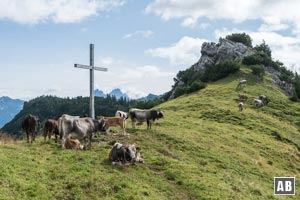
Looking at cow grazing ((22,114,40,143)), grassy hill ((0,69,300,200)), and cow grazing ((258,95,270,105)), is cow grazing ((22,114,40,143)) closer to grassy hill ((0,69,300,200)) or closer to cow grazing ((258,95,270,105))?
grassy hill ((0,69,300,200))

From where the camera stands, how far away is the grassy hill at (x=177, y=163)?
17.4m

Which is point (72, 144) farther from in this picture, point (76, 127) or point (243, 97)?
point (243, 97)

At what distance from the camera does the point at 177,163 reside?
2386cm

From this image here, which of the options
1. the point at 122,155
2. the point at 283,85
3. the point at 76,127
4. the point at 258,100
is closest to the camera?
the point at 122,155

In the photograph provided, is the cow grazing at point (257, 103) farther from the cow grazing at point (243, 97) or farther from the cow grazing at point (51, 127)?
the cow grazing at point (51, 127)

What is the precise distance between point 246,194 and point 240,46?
253 ft

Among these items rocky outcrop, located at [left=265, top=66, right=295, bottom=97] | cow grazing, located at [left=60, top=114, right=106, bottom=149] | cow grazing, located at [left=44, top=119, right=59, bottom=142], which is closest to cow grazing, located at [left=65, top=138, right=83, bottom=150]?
cow grazing, located at [left=60, top=114, right=106, bottom=149]

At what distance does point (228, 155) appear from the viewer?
3069cm

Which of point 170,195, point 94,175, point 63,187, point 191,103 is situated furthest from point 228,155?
point 191,103

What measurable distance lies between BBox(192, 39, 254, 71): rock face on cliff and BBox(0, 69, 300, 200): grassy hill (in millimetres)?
41830

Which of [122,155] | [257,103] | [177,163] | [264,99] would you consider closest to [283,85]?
[264,99]

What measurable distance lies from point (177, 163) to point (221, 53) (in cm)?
7144

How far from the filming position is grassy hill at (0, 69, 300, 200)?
57.0 ft

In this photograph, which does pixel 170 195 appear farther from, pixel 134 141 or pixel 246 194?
pixel 134 141
